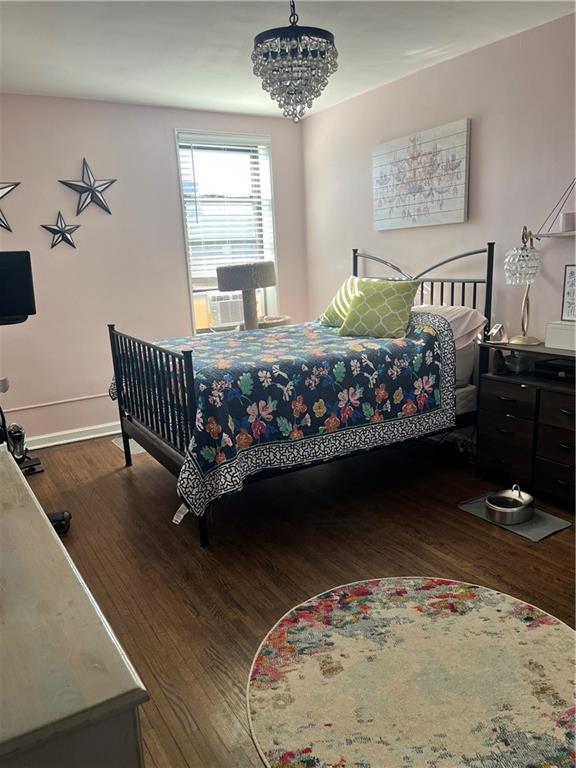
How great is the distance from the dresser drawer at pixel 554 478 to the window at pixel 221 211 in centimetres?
303

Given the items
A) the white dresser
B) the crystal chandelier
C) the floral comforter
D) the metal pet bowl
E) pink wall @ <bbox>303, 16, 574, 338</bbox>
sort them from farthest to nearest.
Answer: pink wall @ <bbox>303, 16, 574, 338</bbox> → the metal pet bowl → the floral comforter → the crystal chandelier → the white dresser

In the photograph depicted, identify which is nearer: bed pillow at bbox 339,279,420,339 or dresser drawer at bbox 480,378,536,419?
dresser drawer at bbox 480,378,536,419

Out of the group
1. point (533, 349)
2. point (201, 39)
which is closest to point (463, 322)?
point (533, 349)

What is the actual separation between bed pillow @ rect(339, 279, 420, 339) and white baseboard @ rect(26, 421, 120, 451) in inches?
84.6

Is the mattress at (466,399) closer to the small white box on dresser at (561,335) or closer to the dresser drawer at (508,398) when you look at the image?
the dresser drawer at (508,398)

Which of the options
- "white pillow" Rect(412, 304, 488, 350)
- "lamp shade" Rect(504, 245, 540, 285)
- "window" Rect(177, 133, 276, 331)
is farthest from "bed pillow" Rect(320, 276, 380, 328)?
"window" Rect(177, 133, 276, 331)

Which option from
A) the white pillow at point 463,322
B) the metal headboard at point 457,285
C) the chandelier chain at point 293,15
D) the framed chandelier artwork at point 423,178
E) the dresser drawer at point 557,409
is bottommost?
the dresser drawer at point 557,409

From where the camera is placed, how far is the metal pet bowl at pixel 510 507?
2.78m

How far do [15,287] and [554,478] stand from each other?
2841mm

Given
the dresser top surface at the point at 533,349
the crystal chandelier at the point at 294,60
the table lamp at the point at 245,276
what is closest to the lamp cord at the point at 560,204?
the dresser top surface at the point at 533,349

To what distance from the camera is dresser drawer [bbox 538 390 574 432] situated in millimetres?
2783

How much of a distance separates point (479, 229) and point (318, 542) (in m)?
2.27

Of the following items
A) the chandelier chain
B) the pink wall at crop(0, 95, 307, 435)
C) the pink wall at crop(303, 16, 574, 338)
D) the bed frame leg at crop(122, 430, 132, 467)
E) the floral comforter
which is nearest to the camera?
the chandelier chain

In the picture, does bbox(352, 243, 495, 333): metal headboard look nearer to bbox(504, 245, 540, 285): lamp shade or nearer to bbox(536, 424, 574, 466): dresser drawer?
bbox(504, 245, 540, 285): lamp shade
